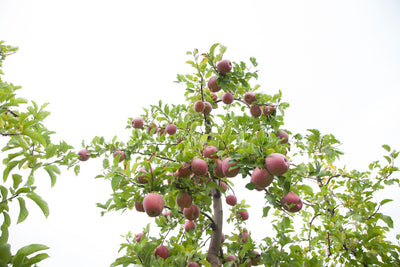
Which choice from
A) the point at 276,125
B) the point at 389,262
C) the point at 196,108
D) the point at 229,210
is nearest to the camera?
the point at 389,262

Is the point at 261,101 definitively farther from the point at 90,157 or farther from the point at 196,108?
the point at 90,157

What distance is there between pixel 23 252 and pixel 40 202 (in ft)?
1.45

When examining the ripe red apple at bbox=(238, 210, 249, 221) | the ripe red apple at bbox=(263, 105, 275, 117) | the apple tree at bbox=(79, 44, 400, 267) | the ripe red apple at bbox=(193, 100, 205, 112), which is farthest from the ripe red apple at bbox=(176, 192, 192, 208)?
the ripe red apple at bbox=(238, 210, 249, 221)

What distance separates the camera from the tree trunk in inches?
90.0

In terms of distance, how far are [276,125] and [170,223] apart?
179 centimetres

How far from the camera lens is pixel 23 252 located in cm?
102

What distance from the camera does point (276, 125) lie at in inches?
103

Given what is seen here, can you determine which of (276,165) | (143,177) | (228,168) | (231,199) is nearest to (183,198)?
(143,177)

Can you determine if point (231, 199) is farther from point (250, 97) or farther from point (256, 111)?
point (250, 97)

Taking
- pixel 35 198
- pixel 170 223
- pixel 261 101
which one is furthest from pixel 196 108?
pixel 35 198

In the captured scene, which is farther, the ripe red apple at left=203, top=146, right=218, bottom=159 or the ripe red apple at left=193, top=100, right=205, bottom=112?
the ripe red apple at left=193, top=100, right=205, bottom=112

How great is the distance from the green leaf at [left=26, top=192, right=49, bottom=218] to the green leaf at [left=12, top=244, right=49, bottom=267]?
371mm

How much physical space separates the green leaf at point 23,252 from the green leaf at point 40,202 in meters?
0.37

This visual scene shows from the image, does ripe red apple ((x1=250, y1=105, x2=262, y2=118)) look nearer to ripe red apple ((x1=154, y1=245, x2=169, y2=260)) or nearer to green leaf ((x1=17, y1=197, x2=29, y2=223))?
ripe red apple ((x1=154, y1=245, x2=169, y2=260))
